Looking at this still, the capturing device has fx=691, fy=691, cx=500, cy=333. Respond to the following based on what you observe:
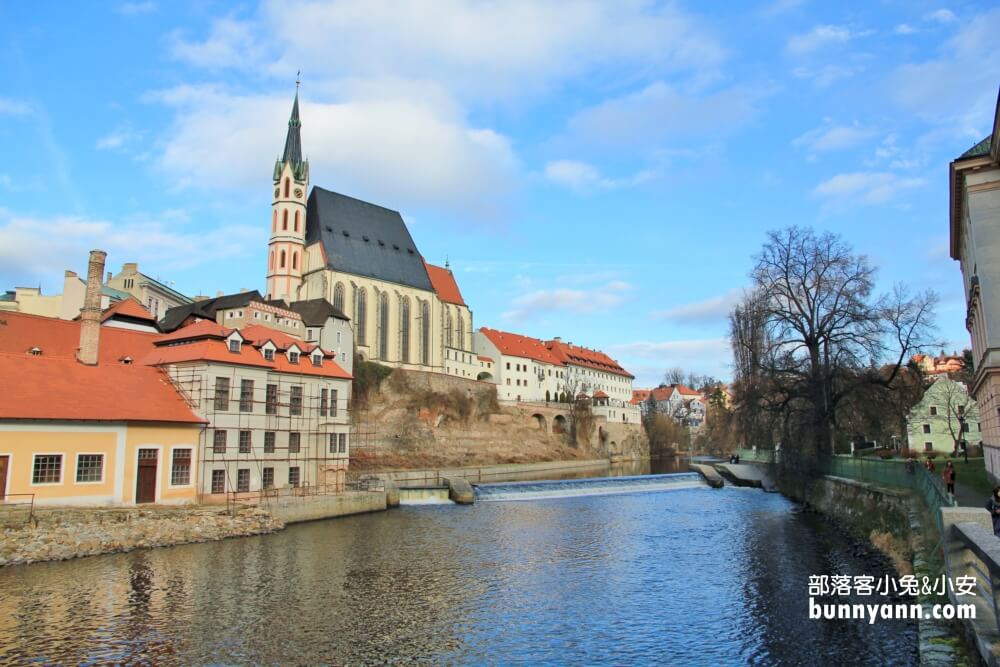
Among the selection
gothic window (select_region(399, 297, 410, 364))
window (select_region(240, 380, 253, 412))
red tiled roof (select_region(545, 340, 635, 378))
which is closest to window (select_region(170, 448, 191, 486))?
window (select_region(240, 380, 253, 412))

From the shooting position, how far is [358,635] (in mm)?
15492

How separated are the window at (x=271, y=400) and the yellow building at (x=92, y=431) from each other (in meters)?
4.65

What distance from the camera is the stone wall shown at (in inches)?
914

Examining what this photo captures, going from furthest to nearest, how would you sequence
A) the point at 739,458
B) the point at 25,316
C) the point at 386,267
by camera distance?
1. the point at 386,267
2. the point at 739,458
3. the point at 25,316

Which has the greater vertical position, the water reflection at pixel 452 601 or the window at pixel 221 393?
the window at pixel 221 393

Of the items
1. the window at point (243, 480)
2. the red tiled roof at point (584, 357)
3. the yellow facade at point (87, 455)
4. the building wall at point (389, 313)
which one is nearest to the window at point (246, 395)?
the window at point (243, 480)

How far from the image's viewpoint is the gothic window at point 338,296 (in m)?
77.6

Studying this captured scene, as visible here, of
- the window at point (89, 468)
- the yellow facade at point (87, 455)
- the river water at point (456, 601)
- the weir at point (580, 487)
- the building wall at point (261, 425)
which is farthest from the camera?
the weir at point (580, 487)

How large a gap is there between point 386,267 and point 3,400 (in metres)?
61.5

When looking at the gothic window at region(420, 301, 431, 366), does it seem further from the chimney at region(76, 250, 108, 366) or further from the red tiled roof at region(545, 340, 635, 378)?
the chimney at region(76, 250, 108, 366)

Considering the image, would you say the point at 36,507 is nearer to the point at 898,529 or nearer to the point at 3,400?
the point at 3,400

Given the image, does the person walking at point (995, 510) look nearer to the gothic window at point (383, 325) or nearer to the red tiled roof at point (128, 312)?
the red tiled roof at point (128, 312)

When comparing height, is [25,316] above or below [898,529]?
above

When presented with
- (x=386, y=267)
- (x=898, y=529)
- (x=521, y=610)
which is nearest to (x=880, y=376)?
(x=898, y=529)
